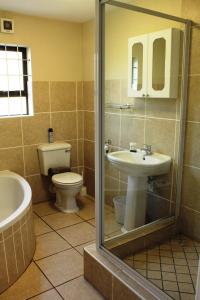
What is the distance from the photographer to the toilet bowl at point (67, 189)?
317cm

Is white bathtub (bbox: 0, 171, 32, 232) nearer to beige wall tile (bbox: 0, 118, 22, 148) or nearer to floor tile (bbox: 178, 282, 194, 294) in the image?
beige wall tile (bbox: 0, 118, 22, 148)

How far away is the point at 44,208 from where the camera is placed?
11.3 feet

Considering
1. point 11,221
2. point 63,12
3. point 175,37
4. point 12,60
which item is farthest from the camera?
point 12,60

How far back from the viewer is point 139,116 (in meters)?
2.56

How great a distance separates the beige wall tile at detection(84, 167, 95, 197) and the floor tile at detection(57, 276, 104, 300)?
5.52 feet

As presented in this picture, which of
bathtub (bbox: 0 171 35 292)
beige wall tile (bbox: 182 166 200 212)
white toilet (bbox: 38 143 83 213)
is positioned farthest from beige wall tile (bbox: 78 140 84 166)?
beige wall tile (bbox: 182 166 200 212)

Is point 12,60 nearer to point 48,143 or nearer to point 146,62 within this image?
point 48,143

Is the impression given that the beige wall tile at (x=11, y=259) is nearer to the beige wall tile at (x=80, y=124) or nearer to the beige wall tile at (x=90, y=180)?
the beige wall tile at (x=90, y=180)

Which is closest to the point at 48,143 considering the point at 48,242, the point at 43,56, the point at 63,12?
the point at 43,56

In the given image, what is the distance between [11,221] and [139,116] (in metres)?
1.41

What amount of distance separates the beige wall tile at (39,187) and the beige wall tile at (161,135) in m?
1.62

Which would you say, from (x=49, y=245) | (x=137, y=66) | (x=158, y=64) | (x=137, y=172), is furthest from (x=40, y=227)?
(x=158, y=64)

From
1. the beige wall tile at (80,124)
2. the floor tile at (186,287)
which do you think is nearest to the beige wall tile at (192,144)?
the floor tile at (186,287)

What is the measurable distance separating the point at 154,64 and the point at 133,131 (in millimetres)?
611
